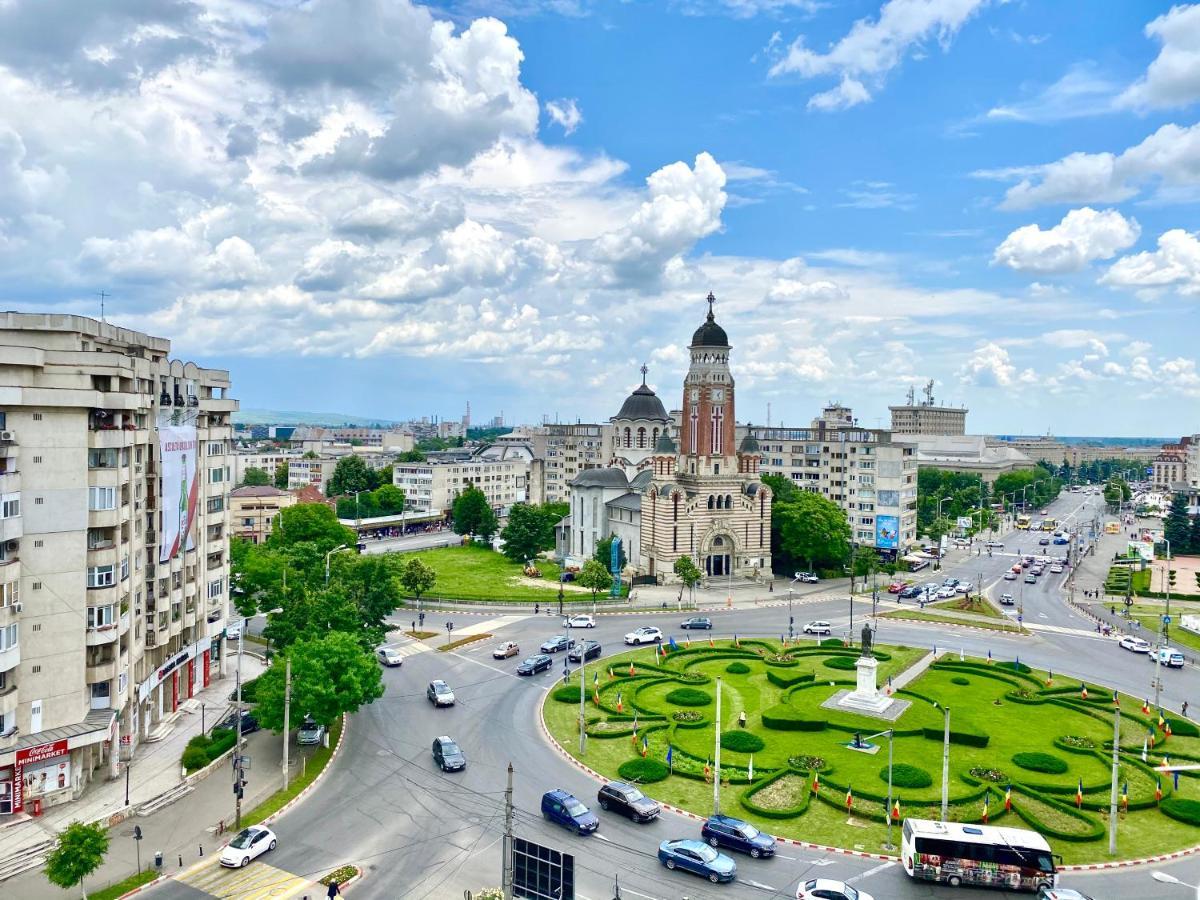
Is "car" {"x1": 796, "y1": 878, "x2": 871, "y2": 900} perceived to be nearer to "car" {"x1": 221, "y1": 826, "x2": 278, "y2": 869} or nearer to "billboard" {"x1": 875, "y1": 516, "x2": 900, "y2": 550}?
"car" {"x1": 221, "y1": 826, "x2": 278, "y2": 869}

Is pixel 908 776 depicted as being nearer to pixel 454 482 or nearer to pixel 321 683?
pixel 321 683

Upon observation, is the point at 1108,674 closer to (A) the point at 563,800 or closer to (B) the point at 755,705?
(B) the point at 755,705

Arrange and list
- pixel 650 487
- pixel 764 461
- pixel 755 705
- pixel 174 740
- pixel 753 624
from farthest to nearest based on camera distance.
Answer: pixel 764 461 → pixel 650 487 → pixel 753 624 → pixel 755 705 → pixel 174 740

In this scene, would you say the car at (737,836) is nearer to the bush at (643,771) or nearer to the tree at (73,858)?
the bush at (643,771)

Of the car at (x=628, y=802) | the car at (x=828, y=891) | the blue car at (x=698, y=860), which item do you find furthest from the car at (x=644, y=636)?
the car at (x=828, y=891)

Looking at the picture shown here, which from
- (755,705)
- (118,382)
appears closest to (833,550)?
(755,705)

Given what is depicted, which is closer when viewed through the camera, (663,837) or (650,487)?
(663,837)

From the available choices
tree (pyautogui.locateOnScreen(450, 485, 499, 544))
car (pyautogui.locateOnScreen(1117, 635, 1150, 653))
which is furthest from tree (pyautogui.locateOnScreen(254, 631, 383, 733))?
tree (pyautogui.locateOnScreen(450, 485, 499, 544))
